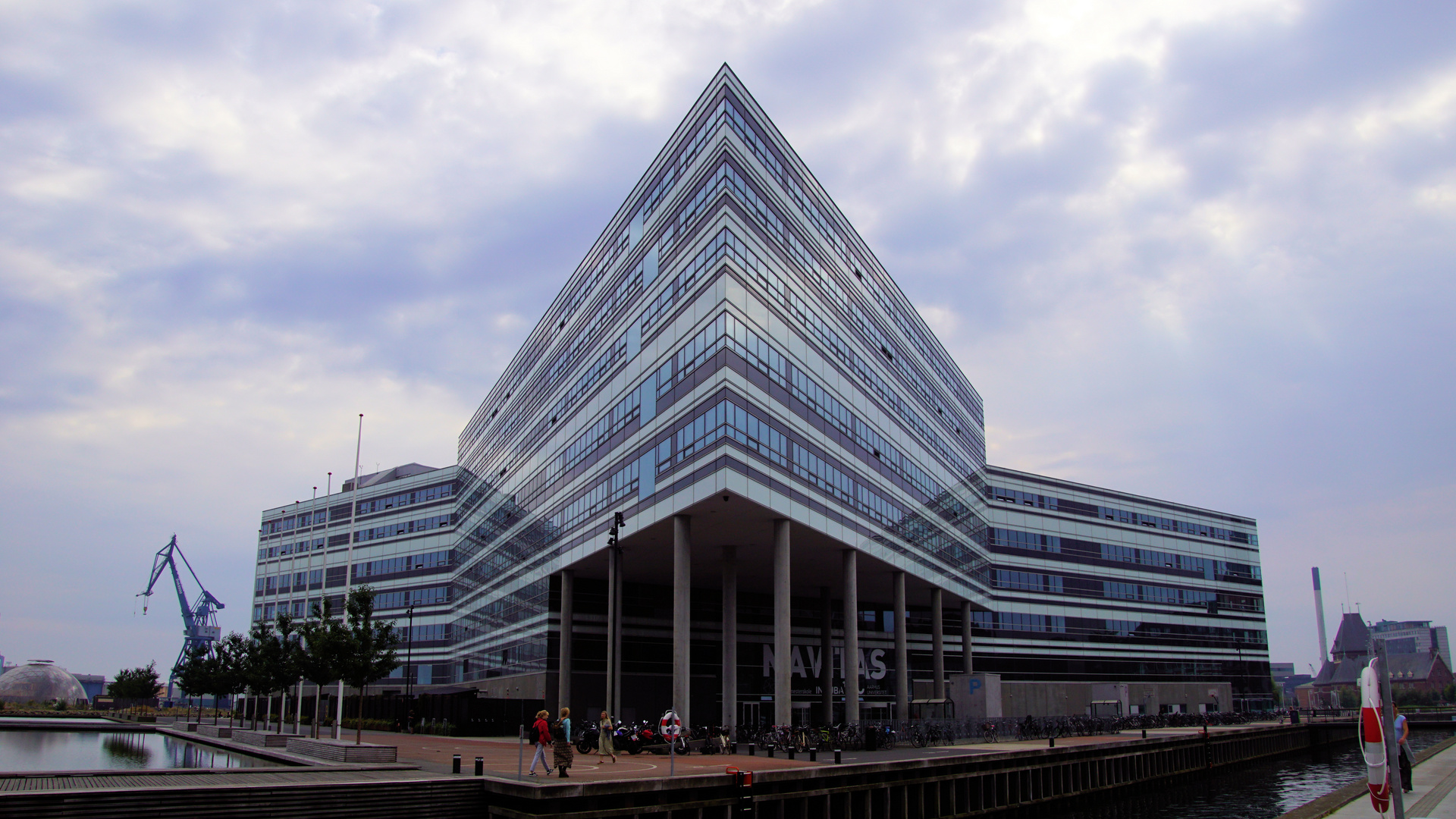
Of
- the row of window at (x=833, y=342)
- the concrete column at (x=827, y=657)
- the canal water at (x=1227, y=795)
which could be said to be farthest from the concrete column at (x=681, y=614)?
the concrete column at (x=827, y=657)

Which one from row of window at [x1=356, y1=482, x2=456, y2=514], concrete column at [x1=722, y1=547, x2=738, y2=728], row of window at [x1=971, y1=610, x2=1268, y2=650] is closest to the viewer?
concrete column at [x1=722, y1=547, x2=738, y2=728]

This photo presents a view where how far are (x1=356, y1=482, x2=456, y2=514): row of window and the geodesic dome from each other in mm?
87889

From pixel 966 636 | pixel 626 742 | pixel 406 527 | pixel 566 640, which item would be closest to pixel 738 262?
pixel 626 742

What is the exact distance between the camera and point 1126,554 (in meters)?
96.8

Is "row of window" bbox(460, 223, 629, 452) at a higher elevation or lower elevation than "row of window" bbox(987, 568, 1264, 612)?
higher

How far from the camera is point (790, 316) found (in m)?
49.1

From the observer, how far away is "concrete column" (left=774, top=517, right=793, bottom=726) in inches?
1694

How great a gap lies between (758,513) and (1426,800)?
2677cm

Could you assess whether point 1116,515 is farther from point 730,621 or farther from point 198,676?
point 198,676

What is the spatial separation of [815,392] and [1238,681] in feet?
261

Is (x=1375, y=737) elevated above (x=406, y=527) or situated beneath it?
situated beneath

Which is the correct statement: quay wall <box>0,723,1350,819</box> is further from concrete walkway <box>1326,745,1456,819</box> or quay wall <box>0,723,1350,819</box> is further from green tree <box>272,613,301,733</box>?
green tree <box>272,613,301,733</box>

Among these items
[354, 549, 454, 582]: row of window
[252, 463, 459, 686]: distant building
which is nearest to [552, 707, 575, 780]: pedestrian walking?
[252, 463, 459, 686]: distant building

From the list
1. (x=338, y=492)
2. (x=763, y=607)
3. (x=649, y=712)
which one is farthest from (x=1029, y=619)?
(x=338, y=492)
